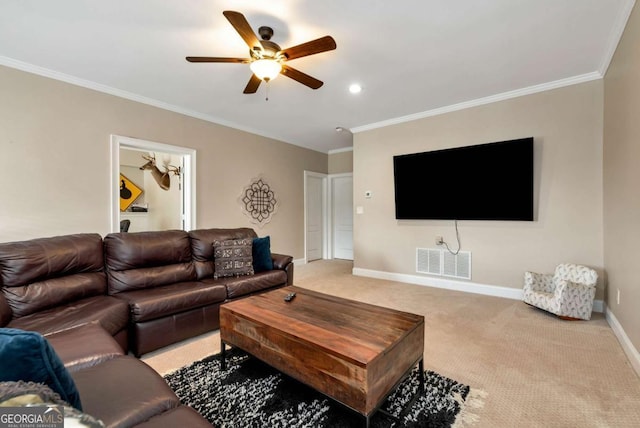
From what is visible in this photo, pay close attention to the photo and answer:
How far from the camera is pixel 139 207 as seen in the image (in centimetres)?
631

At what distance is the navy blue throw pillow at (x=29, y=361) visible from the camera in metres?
0.66

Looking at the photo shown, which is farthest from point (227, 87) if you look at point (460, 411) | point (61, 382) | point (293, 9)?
point (460, 411)

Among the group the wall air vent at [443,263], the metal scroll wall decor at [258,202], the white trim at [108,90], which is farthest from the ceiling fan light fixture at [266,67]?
the wall air vent at [443,263]

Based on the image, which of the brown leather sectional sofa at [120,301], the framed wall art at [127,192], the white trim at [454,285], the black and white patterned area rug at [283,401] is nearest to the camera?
the brown leather sectional sofa at [120,301]

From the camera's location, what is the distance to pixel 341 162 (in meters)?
6.68

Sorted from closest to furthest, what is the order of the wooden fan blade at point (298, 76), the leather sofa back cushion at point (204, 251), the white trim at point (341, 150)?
1. the wooden fan blade at point (298, 76)
2. the leather sofa back cushion at point (204, 251)
3. the white trim at point (341, 150)

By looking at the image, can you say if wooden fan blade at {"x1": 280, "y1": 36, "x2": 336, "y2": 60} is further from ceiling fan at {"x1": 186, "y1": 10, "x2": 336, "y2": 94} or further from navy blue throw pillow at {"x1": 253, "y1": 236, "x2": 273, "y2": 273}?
navy blue throw pillow at {"x1": 253, "y1": 236, "x2": 273, "y2": 273}

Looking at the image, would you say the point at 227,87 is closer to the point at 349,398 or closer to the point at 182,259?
the point at 182,259

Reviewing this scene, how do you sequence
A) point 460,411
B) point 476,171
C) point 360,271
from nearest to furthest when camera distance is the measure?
1. point 460,411
2. point 476,171
3. point 360,271

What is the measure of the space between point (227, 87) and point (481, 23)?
2.61 meters

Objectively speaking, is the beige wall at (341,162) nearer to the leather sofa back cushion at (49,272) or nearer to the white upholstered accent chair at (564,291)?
the white upholstered accent chair at (564,291)

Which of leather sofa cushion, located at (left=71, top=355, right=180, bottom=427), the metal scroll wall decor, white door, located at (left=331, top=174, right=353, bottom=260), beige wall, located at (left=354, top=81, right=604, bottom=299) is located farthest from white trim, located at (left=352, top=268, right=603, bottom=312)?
leather sofa cushion, located at (left=71, top=355, right=180, bottom=427)

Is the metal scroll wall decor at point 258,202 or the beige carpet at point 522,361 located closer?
the beige carpet at point 522,361

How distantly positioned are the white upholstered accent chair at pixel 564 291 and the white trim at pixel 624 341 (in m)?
0.17
